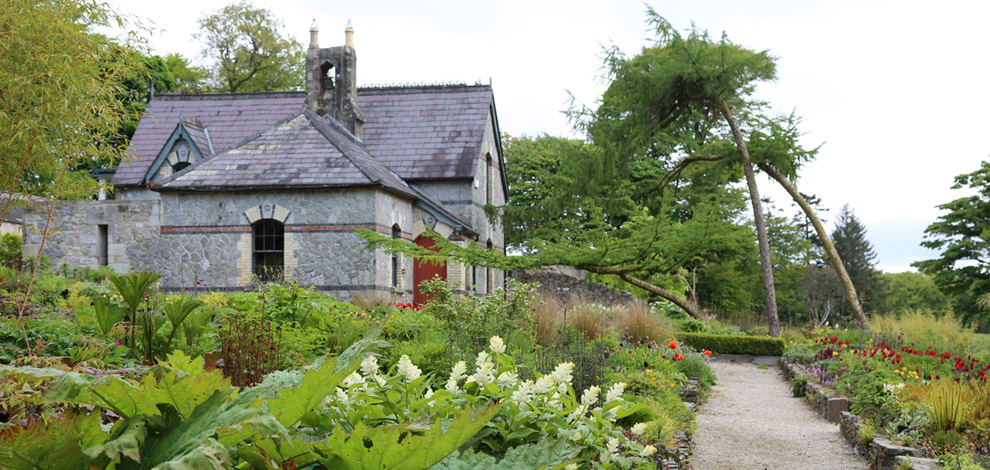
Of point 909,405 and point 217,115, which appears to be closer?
point 909,405

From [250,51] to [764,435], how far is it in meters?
30.4

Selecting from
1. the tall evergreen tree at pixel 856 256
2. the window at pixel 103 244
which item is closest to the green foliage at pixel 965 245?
the tall evergreen tree at pixel 856 256

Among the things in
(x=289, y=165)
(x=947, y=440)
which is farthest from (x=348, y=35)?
(x=947, y=440)

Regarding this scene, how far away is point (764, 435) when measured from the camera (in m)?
7.63

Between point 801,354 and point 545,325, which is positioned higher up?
point 545,325

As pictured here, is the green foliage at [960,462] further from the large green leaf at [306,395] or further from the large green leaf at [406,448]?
the large green leaf at [306,395]

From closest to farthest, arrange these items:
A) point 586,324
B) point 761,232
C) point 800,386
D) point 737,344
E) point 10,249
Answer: point 586,324 < point 800,386 < point 737,344 < point 761,232 < point 10,249

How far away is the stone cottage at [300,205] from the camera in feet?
53.0

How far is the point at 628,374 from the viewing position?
7.98 metres

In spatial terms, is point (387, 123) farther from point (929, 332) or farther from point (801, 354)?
point (929, 332)

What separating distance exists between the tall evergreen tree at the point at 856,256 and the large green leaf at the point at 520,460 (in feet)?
127

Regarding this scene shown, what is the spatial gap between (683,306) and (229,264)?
10.8 metres

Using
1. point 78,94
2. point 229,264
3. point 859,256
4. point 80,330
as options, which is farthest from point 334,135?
point 859,256

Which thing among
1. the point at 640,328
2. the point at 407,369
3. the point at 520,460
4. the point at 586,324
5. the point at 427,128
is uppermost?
the point at 427,128
